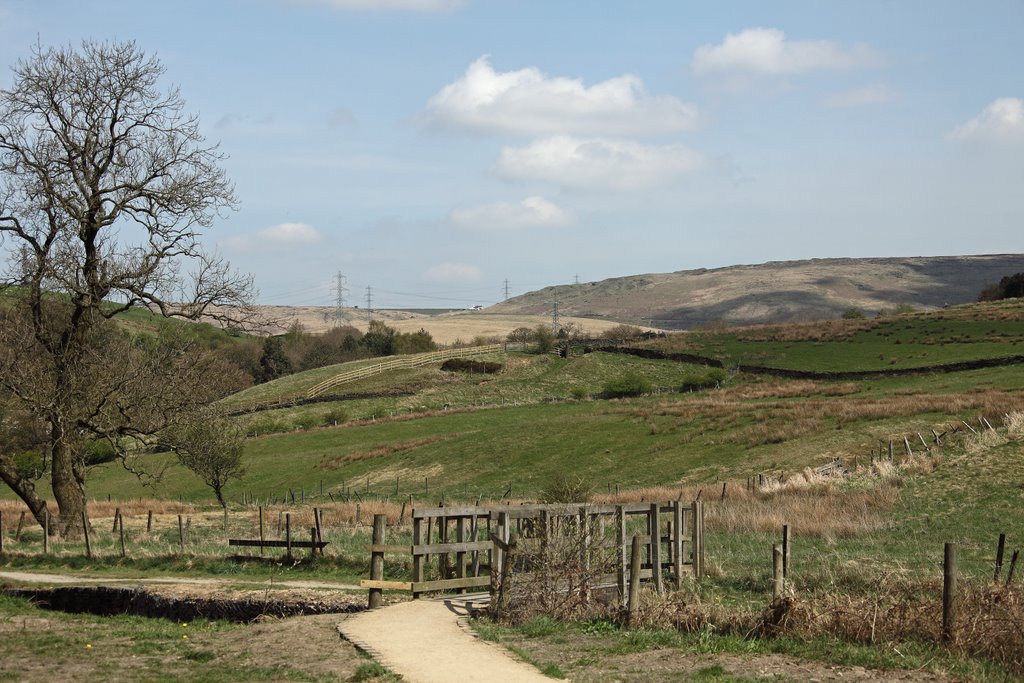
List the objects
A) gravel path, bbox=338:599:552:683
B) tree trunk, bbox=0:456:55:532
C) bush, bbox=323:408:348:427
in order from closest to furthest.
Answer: gravel path, bbox=338:599:552:683 → tree trunk, bbox=0:456:55:532 → bush, bbox=323:408:348:427

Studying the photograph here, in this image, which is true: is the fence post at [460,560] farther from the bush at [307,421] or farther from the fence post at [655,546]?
the bush at [307,421]

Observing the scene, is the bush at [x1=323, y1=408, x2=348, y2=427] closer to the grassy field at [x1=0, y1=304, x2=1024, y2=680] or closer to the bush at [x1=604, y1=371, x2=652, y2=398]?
the grassy field at [x1=0, y1=304, x2=1024, y2=680]

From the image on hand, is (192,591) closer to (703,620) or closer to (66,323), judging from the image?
(703,620)

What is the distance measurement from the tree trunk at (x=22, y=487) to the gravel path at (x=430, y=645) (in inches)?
863

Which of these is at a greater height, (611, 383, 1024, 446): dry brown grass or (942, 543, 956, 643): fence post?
(942, 543, 956, 643): fence post

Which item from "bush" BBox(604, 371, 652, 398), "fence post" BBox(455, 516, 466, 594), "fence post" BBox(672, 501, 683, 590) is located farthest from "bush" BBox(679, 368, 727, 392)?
"fence post" BBox(455, 516, 466, 594)

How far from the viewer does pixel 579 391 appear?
9862cm

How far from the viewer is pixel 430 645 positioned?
17.2 metres

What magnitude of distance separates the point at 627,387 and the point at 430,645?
267 ft

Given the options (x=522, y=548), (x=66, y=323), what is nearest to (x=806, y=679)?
(x=522, y=548)

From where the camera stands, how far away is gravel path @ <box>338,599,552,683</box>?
15.3 m

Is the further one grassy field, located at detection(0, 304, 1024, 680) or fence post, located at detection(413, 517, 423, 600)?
fence post, located at detection(413, 517, 423, 600)

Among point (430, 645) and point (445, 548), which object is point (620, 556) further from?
point (430, 645)

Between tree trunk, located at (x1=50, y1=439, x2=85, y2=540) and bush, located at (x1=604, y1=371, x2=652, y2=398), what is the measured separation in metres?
65.0
